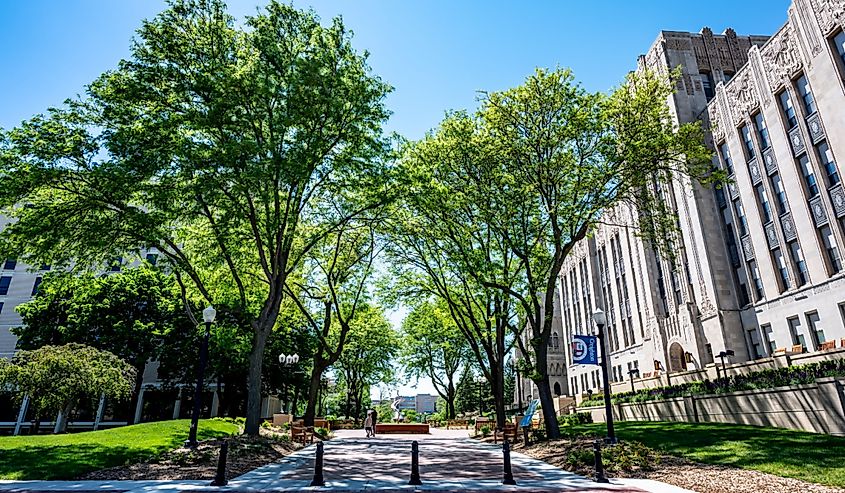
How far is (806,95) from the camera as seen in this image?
3017 centimetres

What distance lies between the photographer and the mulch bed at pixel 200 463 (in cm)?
1183

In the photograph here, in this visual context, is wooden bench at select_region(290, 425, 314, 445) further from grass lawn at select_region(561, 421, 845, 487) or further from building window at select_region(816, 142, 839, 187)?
building window at select_region(816, 142, 839, 187)

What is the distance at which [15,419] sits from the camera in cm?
5106

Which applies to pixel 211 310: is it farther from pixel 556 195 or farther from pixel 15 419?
pixel 15 419

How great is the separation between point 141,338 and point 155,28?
37.1 m

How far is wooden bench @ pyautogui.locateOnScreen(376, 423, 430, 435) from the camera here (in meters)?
33.1

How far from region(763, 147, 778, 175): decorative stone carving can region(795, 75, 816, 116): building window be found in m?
3.31

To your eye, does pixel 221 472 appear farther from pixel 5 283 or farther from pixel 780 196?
pixel 5 283

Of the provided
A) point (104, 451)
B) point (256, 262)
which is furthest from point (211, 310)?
point (256, 262)

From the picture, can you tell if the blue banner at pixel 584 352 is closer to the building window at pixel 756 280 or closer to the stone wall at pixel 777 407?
the stone wall at pixel 777 407

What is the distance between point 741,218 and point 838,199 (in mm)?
8602

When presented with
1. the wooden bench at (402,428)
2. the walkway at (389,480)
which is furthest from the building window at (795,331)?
the wooden bench at (402,428)

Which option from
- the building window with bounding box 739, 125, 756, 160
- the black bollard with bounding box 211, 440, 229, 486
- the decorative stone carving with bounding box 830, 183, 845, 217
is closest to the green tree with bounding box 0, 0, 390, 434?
the black bollard with bounding box 211, 440, 229, 486

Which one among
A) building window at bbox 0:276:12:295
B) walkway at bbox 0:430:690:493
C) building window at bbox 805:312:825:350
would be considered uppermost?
building window at bbox 0:276:12:295
